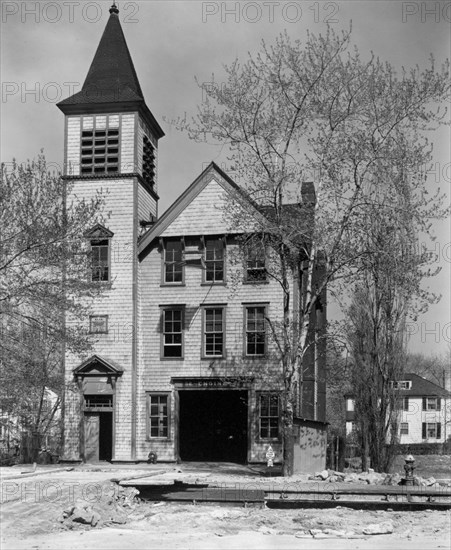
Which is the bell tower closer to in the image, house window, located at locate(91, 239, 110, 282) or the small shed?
house window, located at locate(91, 239, 110, 282)

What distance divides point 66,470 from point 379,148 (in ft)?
50.5

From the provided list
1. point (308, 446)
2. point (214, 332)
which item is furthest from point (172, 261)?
point (308, 446)

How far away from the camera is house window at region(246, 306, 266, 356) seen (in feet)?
113

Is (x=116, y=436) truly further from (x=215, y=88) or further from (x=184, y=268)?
(x=215, y=88)

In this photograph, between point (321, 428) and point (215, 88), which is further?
point (321, 428)

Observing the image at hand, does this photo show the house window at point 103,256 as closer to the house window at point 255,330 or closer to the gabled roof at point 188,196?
the gabled roof at point 188,196

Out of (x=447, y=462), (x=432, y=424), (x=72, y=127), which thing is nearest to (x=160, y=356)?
(x=72, y=127)

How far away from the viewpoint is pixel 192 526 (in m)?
17.2

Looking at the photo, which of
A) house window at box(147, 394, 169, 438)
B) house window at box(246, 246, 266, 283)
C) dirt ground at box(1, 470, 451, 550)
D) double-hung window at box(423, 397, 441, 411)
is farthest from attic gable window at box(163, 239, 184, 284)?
double-hung window at box(423, 397, 441, 411)

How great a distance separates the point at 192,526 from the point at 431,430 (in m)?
64.0

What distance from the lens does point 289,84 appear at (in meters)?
29.2

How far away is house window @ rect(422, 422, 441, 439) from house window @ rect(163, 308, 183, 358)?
47.3 metres

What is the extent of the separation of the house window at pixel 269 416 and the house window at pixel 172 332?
386 cm

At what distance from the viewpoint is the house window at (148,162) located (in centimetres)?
3744
